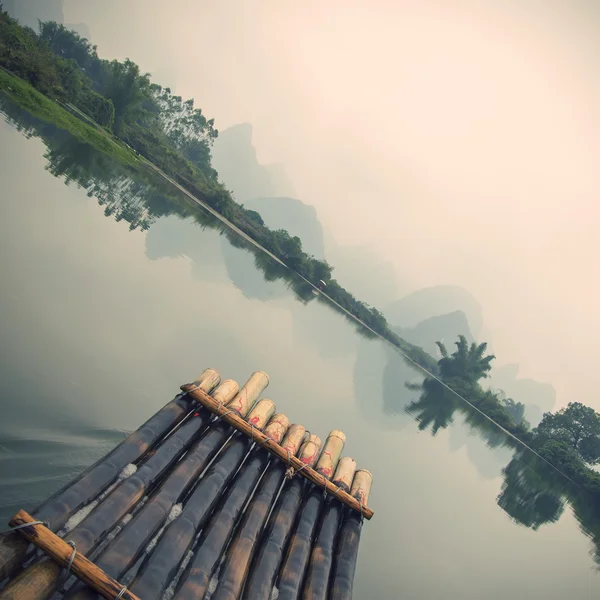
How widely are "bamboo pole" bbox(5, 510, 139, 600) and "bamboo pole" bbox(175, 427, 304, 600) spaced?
2.32ft

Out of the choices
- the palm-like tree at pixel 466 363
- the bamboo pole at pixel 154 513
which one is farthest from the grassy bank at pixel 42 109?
the palm-like tree at pixel 466 363

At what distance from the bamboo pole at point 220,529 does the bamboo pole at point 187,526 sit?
5.4 inches

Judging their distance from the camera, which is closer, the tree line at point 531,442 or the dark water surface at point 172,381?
the dark water surface at point 172,381

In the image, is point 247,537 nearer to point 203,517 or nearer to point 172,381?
point 203,517

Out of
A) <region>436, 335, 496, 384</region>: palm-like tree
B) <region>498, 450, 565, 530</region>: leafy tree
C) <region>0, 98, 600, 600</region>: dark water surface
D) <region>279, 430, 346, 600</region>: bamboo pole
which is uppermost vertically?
<region>436, 335, 496, 384</region>: palm-like tree

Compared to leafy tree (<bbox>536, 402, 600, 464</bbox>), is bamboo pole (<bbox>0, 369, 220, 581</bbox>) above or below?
below

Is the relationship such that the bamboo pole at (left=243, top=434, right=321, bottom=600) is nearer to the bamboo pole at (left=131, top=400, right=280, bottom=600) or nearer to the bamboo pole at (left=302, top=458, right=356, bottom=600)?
the bamboo pole at (left=302, top=458, right=356, bottom=600)

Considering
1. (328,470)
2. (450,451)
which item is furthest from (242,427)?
(450,451)

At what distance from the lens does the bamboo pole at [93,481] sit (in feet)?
9.39

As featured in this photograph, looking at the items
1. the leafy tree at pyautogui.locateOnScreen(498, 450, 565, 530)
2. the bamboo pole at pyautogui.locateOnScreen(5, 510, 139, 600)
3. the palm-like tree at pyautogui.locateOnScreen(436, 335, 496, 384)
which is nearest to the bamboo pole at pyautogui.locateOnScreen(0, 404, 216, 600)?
the bamboo pole at pyautogui.locateOnScreen(5, 510, 139, 600)

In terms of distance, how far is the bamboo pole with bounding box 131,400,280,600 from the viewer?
322 cm

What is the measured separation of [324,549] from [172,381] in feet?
21.0

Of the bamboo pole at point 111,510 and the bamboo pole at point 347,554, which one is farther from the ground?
the bamboo pole at point 347,554

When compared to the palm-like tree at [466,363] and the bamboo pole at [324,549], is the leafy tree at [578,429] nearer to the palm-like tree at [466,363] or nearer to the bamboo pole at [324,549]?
the palm-like tree at [466,363]
